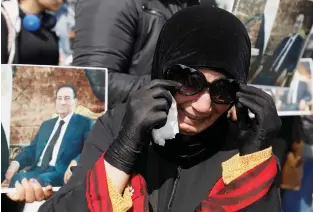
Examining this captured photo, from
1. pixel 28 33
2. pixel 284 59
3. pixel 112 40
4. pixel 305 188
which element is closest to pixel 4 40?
pixel 28 33

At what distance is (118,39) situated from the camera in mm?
1973

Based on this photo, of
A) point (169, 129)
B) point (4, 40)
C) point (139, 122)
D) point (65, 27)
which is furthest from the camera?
point (65, 27)

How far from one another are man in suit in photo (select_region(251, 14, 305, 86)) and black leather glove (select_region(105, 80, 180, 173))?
934 mm

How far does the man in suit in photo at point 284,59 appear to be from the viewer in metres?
2.22

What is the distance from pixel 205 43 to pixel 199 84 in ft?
0.36

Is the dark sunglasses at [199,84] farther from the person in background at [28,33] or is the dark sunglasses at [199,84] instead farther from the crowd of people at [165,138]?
the person in background at [28,33]

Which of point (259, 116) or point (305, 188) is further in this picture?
point (305, 188)

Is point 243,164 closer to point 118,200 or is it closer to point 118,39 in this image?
point 118,200

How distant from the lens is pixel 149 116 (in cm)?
133

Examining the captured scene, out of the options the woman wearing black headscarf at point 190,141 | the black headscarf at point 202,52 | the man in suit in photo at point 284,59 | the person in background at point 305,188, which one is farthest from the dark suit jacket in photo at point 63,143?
the person in background at point 305,188

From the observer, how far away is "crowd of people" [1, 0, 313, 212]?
4.47 feet

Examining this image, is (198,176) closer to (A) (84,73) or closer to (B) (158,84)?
(B) (158,84)

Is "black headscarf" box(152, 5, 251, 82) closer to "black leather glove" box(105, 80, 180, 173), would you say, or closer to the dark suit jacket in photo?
"black leather glove" box(105, 80, 180, 173)

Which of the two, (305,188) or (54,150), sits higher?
(54,150)
